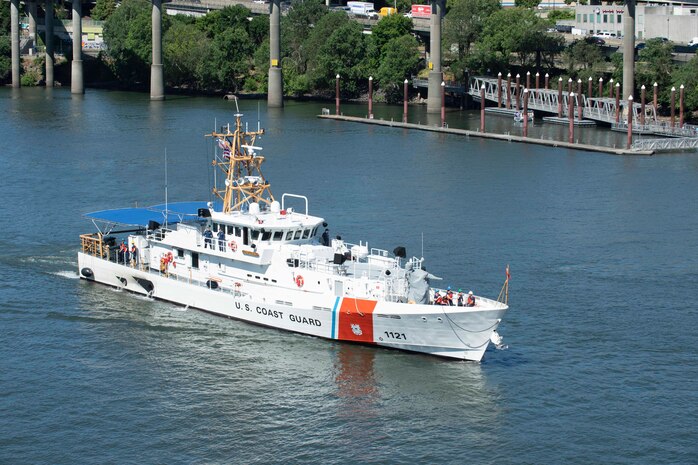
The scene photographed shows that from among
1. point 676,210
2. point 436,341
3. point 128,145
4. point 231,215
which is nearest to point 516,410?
point 436,341

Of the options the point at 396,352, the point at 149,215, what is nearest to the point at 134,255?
the point at 149,215

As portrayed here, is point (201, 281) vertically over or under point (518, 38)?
under

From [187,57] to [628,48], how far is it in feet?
203

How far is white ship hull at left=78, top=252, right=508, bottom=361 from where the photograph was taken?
155 ft

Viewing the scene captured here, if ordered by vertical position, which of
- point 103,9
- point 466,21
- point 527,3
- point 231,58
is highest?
point 103,9

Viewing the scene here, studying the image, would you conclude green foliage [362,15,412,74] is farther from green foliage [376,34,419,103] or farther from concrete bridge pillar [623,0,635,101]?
concrete bridge pillar [623,0,635,101]

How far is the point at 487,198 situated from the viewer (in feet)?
263

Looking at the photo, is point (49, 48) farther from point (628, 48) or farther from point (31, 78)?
point (628, 48)

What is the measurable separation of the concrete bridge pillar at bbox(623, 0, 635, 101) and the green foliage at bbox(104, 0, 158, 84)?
228 ft

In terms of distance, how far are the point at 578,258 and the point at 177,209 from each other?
1995 cm

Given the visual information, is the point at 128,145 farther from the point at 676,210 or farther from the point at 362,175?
the point at 676,210

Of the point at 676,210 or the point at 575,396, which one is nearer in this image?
the point at 575,396

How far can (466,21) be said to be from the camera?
144750mm

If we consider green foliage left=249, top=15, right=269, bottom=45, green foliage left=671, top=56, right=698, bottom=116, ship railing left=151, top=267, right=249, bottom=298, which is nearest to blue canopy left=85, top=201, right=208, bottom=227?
ship railing left=151, top=267, right=249, bottom=298
